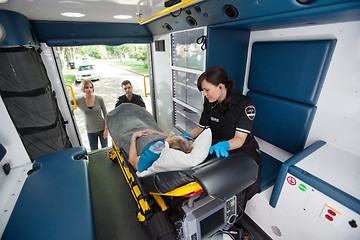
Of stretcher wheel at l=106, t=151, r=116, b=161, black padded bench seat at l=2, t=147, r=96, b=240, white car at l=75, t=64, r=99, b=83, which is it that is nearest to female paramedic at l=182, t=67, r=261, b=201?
black padded bench seat at l=2, t=147, r=96, b=240

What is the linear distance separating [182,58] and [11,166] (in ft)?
10.3

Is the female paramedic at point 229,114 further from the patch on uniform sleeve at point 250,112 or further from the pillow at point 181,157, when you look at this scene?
the pillow at point 181,157

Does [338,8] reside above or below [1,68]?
above

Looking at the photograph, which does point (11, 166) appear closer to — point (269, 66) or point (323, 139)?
point (269, 66)

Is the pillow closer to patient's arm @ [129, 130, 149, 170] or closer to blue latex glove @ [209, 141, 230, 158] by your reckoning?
blue latex glove @ [209, 141, 230, 158]

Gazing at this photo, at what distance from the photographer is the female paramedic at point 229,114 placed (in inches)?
69.1

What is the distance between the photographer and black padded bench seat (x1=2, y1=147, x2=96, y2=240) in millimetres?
1369

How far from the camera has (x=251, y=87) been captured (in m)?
2.58

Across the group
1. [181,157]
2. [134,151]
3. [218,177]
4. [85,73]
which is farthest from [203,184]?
[85,73]

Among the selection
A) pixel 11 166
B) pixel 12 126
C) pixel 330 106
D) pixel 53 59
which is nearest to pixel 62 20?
pixel 53 59

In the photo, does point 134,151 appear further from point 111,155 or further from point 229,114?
point 111,155

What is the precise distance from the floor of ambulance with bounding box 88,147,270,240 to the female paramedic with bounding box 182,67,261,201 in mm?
570

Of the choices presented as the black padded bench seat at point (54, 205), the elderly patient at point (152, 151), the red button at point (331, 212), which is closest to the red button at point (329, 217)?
the red button at point (331, 212)

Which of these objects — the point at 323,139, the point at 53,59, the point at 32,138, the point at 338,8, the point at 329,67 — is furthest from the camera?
the point at 53,59
